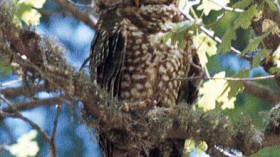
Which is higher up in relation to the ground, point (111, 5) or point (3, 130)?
point (111, 5)

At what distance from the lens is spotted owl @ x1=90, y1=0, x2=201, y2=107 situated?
10.9 feet

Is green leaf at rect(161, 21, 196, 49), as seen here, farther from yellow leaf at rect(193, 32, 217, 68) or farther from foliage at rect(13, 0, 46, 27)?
foliage at rect(13, 0, 46, 27)

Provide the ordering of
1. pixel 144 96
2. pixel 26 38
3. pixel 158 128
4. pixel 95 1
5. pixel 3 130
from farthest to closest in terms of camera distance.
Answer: pixel 3 130 < pixel 95 1 < pixel 144 96 < pixel 158 128 < pixel 26 38

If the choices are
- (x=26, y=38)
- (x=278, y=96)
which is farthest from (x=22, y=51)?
(x=278, y=96)

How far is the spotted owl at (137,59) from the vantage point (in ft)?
10.9

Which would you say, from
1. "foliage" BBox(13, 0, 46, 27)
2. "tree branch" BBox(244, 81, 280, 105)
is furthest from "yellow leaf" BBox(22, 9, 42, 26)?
"tree branch" BBox(244, 81, 280, 105)

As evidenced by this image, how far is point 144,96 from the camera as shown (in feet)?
11.1

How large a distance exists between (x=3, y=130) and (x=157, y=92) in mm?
1984

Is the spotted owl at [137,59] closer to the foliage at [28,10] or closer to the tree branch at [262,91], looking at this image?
the foliage at [28,10]

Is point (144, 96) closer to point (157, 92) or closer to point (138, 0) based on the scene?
point (157, 92)

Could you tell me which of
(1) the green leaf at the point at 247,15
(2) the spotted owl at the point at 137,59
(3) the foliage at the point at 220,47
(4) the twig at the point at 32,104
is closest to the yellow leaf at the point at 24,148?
(3) the foliage at the point at 220,47

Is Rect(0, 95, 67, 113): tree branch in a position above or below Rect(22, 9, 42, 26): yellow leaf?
below

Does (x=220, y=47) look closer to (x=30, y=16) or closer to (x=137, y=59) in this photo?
(x=137, y=59)

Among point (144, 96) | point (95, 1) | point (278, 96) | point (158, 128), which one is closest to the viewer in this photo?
point (158, 128)
